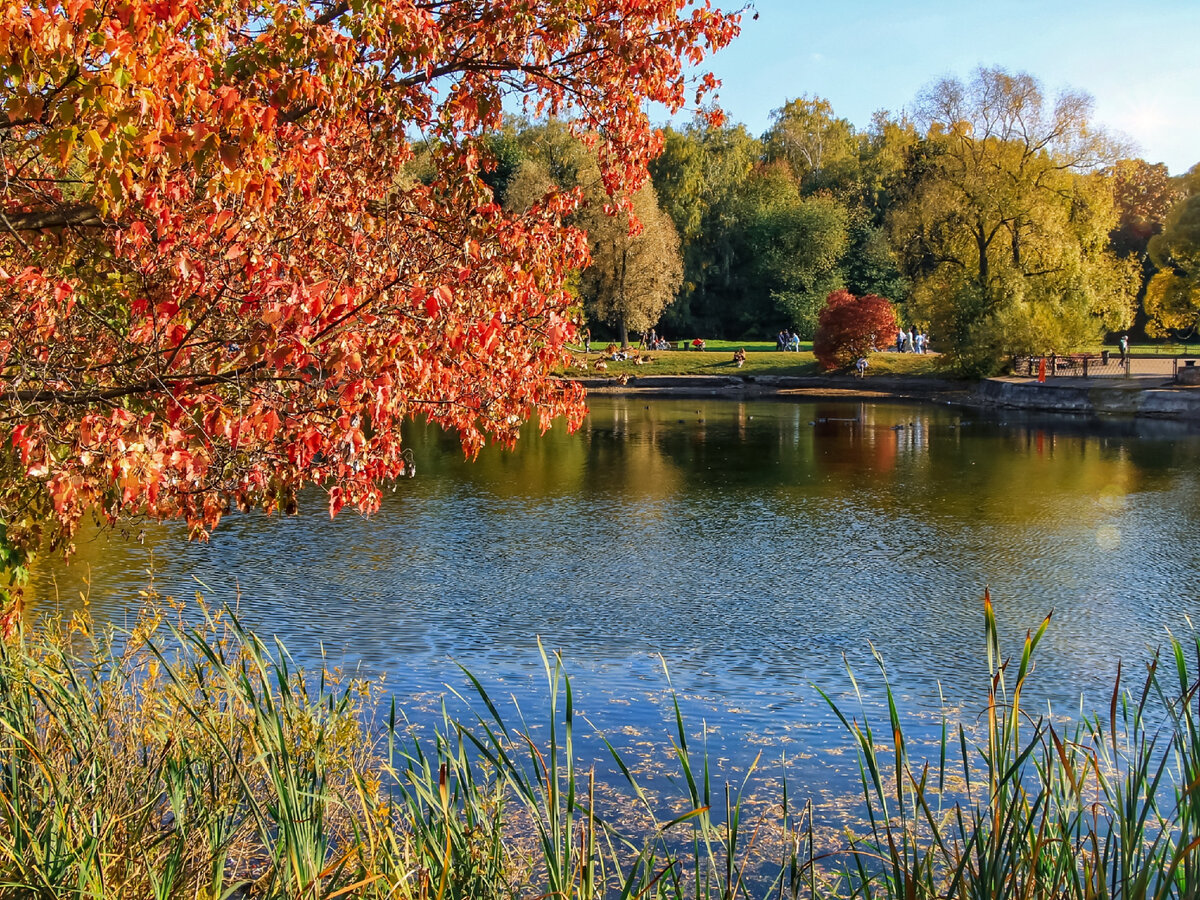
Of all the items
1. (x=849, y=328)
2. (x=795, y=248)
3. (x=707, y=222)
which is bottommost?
(x=849, y=328)

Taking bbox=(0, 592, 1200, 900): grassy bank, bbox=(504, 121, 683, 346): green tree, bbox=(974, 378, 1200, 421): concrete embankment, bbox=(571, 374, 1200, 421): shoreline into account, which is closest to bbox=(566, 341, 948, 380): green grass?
bbox=(571, 374, 1200, 421): shoreline

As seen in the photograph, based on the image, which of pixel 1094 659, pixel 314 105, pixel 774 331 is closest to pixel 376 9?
pixel 314 105

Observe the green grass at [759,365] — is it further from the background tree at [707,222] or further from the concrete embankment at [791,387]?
the background tree at [707,222]

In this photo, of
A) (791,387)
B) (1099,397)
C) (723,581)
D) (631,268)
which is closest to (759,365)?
(791,387)

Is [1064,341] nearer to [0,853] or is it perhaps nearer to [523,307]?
[523,307]

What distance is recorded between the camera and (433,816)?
460 centimetres

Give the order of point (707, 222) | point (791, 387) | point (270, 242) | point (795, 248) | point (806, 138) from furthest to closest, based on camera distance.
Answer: point (806, 138)
point (707, 222)
point (795, 248)
point (791, 387)
point (270, 242)

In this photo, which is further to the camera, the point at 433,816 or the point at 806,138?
the point at 806,138

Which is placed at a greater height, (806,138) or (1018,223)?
(806,138)

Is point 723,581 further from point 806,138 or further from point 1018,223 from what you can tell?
point 806,138

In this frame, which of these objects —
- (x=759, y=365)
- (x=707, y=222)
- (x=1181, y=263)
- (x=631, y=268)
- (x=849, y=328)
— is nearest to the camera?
(x=1181, y=263)

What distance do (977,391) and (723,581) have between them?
34.3 meters

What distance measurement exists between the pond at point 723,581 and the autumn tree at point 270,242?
0.99 m

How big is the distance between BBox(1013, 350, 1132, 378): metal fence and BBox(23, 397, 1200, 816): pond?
18.7m
